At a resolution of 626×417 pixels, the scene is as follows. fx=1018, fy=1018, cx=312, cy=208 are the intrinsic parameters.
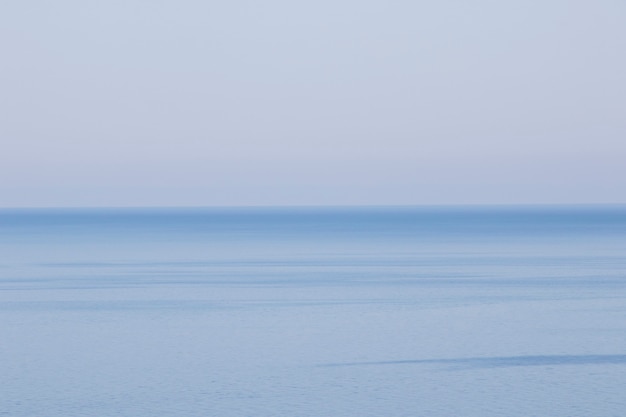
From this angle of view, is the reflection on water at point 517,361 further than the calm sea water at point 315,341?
Yes

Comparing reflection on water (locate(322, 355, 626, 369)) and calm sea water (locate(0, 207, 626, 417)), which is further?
reflection on water (locate(322, 355, 626, 369))

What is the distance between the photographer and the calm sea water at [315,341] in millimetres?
19297

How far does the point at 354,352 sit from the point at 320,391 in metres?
4.32

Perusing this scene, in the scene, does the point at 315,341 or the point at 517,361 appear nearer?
the point at 517,361

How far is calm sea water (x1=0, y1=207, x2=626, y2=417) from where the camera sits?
1930 centimetres

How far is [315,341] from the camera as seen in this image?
2620cm

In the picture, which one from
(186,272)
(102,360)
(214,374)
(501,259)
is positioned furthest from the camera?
(501,259)

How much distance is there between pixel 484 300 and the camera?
116 ft

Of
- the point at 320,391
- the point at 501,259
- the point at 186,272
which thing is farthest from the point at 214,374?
the point at 501,259

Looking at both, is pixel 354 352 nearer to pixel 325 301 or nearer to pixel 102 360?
pixel 102 360

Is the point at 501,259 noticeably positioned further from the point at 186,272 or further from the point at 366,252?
the point at 186,272

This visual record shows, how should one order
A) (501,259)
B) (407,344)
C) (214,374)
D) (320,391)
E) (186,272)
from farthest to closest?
(501,259)
(186,272)
(407,344)
(214,374)
(320,391)

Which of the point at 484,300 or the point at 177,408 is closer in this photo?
the point at 177,408

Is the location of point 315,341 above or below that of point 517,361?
below
